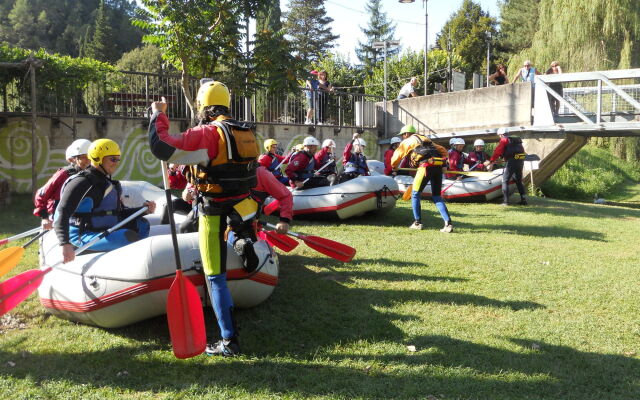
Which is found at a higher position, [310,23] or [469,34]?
[310,23]

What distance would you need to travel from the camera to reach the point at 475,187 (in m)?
13.5

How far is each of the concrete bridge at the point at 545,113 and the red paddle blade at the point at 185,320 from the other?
1327 cm

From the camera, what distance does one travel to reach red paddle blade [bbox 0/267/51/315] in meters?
4.39

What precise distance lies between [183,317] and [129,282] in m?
0.61

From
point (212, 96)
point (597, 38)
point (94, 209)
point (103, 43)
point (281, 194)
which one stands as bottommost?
point (94, 209)

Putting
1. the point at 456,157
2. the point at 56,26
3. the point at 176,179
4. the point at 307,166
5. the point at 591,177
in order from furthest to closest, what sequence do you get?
1. the point at 56,26
2. the point at 591,177
3. the point at 456,157
4. the point at 307,166
5. the point at 176,179

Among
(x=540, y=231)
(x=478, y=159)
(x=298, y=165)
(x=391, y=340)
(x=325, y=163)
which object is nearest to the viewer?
(x=391, y=340)

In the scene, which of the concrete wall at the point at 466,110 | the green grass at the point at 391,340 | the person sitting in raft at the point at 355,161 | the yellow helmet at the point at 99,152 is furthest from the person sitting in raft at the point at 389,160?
the yellow helmet at the point at 99,152

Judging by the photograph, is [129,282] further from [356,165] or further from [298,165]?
[356,165]

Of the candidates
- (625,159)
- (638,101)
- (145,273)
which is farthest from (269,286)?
(625,159)

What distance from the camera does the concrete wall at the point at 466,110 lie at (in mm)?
16453

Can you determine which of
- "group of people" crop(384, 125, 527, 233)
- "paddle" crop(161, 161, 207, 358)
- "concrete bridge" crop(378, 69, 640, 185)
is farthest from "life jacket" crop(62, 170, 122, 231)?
"concrete bridge" crop(378, 69, 640, 185)

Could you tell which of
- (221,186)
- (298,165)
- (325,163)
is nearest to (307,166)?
(298,165)

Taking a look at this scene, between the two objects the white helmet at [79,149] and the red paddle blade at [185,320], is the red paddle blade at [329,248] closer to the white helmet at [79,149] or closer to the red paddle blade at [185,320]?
the red paddle blade at [185,320]
